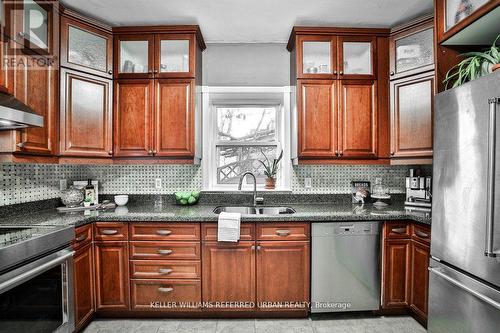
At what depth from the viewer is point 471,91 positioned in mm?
1367

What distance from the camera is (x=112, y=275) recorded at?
212cm

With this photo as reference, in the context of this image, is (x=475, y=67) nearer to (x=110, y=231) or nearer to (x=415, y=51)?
(x=415, y=51)

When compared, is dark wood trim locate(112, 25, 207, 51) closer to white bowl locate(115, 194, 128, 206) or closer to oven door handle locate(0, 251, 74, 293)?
white bowl locate(115, 194, 128, 206)

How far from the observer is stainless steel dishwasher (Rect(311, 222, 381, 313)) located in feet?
6.95

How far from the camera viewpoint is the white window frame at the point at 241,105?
2795 millimetres

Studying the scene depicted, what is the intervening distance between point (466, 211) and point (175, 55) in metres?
2.48

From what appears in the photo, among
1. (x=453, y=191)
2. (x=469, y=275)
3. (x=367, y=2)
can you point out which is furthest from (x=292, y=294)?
(x=367, y=2)

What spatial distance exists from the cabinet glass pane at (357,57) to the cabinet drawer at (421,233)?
1.43m

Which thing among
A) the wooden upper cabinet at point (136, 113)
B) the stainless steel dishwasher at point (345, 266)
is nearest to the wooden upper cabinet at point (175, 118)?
the wooden upper cabinet at point (136, 113)

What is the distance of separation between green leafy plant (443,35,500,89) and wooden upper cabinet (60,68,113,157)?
8.88 feet

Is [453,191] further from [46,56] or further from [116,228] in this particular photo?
[46,56]

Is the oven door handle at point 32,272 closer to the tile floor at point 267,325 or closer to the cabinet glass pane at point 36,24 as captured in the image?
the tile floor at point 267,325

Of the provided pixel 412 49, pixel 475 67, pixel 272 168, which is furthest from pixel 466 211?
pixel 272 168

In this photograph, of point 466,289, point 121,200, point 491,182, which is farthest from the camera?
point 121,200
